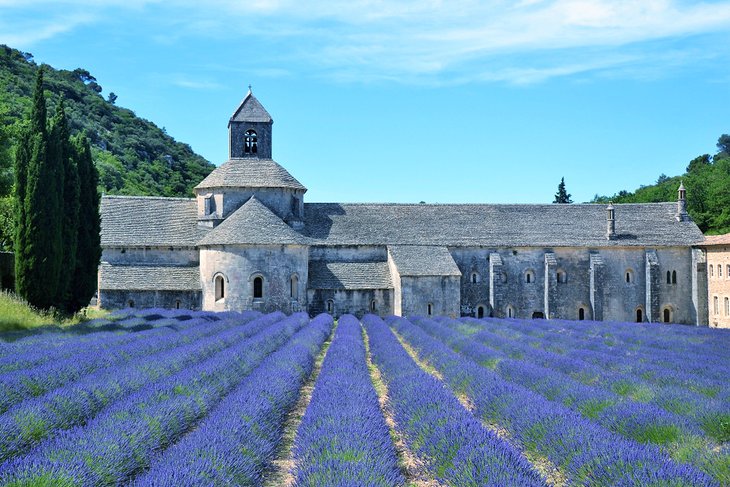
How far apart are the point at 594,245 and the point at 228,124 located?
22.7 metres

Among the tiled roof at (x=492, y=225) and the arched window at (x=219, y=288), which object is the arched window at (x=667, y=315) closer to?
the tiled roof at (x=492, y=225)

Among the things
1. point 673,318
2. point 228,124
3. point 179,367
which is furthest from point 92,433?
point 673,318

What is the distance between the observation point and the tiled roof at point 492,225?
40750 mm

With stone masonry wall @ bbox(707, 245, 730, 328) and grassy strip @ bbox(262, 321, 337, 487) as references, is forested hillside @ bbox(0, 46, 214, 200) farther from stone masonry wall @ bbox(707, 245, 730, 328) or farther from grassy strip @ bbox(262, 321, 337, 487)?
grassy strip @ bbox(262, 321, 337, 487)

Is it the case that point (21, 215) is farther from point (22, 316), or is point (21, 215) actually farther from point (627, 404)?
point (627, 404)

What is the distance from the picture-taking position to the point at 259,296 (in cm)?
3547

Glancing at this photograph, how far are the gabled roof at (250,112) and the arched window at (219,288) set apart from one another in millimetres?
11264

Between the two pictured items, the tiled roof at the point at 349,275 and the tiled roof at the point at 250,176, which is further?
the tiled roof at the point at 250,176

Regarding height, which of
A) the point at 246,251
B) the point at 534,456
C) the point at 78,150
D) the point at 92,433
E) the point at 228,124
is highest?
the point at 228,124

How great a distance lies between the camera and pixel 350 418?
925cm

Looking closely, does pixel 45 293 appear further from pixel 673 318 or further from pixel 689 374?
pixel 673 318

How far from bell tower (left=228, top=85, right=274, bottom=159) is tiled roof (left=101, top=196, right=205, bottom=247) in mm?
4150

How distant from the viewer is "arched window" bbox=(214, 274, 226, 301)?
117ft

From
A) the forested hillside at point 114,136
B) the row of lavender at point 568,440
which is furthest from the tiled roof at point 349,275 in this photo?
the forested hillside at point 114,136
